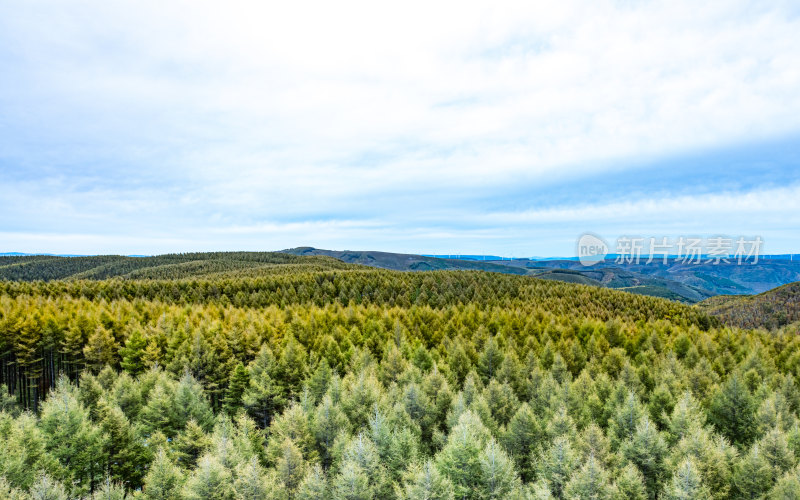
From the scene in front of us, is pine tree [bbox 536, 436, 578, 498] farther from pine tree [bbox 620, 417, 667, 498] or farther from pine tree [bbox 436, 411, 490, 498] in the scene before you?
pine tree [bbox 620, 417, 667, 498]

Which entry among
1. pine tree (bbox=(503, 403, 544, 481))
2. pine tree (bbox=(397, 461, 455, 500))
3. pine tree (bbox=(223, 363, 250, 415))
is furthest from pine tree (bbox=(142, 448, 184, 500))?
pine tree (bbox=(223, 363, 250, 415))

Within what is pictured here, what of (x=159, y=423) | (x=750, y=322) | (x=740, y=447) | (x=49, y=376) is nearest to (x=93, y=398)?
(x=159, y=423)

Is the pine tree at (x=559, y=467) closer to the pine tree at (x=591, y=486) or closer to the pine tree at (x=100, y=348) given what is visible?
the pine tree at (x=591, y=486)

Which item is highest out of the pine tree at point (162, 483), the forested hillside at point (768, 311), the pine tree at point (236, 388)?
the pine tree at point (162, 483)

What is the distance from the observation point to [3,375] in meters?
50.0

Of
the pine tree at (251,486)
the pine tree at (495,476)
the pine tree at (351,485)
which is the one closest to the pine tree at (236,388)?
the pine tree at (251,486)

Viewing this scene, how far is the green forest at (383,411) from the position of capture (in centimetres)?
2158

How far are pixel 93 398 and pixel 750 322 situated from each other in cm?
16112

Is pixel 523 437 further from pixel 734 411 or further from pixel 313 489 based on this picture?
pixel 734 411

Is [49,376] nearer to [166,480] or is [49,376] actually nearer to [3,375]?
[3,375]

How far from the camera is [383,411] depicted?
2945 centimetres

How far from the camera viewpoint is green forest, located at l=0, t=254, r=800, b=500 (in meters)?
21.6

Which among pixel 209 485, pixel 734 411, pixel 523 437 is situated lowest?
pixel 734 411

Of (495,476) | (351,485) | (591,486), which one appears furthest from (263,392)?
(591,486)
